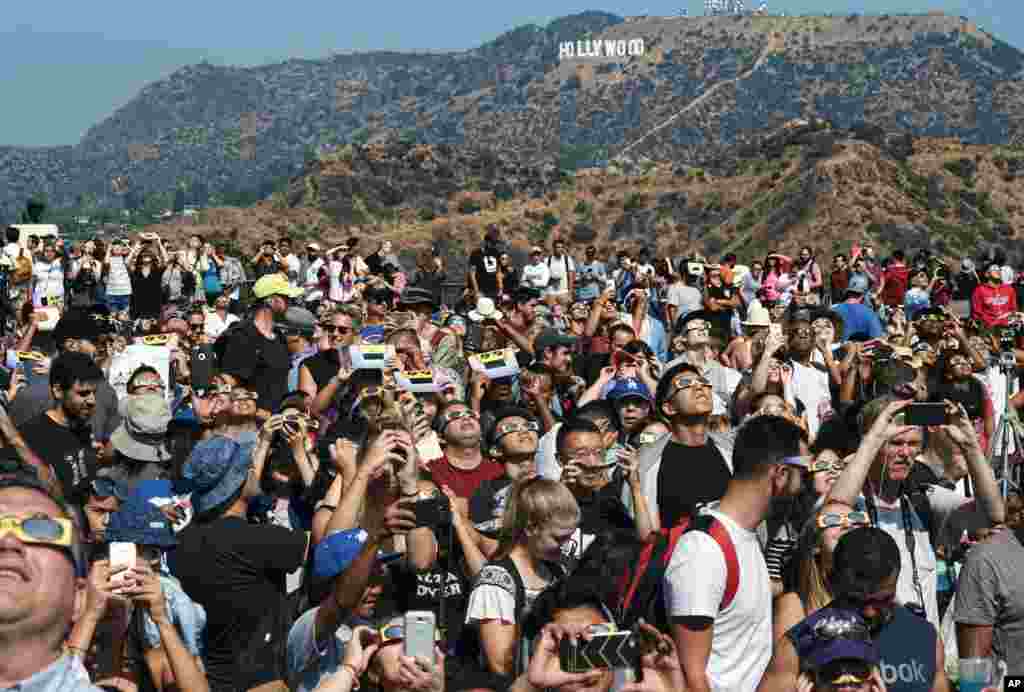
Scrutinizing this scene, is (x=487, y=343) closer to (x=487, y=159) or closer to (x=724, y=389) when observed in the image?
(x=724, y=389)

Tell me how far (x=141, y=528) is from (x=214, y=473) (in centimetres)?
169

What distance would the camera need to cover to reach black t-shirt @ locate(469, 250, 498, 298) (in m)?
20.8

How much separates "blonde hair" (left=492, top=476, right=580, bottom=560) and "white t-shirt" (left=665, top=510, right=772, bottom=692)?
0.57 m

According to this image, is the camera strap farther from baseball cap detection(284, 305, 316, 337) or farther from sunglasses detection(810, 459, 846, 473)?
baseball cap detection(284, 305, 316, 337)

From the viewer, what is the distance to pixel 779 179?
80875 millimetres

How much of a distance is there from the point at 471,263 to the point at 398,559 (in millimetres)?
15320

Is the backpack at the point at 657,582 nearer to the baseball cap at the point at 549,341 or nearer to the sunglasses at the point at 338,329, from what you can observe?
the sunglasses at the point at 338,329

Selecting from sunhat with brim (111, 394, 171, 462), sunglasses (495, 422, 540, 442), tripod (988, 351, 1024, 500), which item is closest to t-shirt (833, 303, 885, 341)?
tripod (988, 351, 1024, 500)

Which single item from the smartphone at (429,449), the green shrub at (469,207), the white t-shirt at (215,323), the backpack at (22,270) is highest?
the green shrub at (469,207)

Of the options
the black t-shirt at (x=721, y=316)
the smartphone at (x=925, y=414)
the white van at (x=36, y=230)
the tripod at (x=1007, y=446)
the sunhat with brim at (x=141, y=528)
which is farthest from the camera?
the white van at (x=36, y=230)

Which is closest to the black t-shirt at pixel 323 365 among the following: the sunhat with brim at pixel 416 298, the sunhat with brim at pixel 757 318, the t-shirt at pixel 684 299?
the sunhat with brim at pixel 416 298

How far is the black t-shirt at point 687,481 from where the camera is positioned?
7359mm

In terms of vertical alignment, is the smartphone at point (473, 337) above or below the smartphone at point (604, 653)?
above

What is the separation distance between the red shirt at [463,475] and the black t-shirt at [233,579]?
3.56 ft
